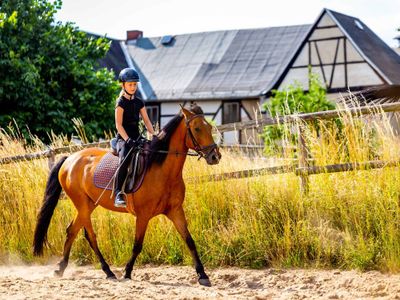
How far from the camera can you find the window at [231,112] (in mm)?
36406

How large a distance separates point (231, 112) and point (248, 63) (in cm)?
318

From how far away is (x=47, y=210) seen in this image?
9.43 m

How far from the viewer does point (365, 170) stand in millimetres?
8578

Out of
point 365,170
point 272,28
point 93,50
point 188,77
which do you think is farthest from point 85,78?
point 272,28

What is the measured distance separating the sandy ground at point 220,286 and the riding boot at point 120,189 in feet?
2.73

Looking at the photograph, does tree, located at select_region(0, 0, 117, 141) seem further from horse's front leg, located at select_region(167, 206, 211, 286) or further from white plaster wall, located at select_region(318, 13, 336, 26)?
white plaster wall, located at select_region(318, 13, 336, 26)

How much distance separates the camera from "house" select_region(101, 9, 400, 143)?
32594 millimetres

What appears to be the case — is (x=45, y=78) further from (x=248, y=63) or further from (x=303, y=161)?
(x=248, y=63)

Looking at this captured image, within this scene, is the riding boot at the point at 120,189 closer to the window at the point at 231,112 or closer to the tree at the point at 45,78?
the tree at the point at 45,78

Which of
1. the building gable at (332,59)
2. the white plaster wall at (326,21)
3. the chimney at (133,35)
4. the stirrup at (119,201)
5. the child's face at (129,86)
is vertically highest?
the chimney at (133,35)

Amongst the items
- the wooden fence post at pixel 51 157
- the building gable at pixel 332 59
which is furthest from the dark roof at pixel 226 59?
the wooden fence post at pixel 51 157

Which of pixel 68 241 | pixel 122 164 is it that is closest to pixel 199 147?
pixel 122 164

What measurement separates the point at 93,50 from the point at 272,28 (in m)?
19.4

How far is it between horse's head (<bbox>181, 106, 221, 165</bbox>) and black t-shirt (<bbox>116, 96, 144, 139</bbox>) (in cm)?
77
